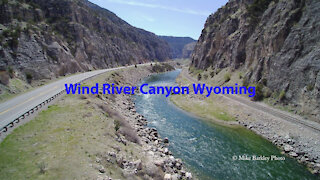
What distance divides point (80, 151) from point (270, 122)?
28.7 meters

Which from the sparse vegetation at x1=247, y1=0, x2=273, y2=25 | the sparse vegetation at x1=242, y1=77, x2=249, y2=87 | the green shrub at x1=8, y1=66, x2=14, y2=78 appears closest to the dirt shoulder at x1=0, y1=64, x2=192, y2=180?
the green shrub at x1=8, y1=66, x2=14, y2=78

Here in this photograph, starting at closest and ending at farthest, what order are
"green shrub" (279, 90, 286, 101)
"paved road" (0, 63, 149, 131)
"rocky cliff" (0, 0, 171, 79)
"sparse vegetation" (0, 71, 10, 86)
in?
"paved road" (0, 63, 149, 131), "sparse vegetation" (0, 71, 10, 86), "green shrub" (279, 90, 286, 101), "rocky cliff" (0, 0, 171, 79)

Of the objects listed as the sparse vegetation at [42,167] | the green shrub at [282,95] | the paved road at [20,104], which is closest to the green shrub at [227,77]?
the green shrub at [282,95]

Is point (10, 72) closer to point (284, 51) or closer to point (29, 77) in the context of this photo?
point (29, 77)

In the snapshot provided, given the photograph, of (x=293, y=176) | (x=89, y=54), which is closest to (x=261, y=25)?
(x=293, y=176)

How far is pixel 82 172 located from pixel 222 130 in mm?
24460

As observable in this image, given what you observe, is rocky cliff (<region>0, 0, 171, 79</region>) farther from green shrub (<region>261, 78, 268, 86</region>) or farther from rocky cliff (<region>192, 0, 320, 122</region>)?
rocky cliff (<region>192, 0, 320, 122</region>)

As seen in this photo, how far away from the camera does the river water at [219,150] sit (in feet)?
64.6

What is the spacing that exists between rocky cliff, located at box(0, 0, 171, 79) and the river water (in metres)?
31.3

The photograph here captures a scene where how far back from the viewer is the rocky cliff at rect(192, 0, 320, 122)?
29.8 metres

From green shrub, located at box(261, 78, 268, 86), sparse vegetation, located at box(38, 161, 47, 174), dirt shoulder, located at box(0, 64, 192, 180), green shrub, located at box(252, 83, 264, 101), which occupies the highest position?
green shrub, located at box(261, 78, 268, 86)

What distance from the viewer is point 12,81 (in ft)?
111

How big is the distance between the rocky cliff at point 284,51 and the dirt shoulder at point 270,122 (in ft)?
10.3

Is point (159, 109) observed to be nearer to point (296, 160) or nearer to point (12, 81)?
point (296, 160)
